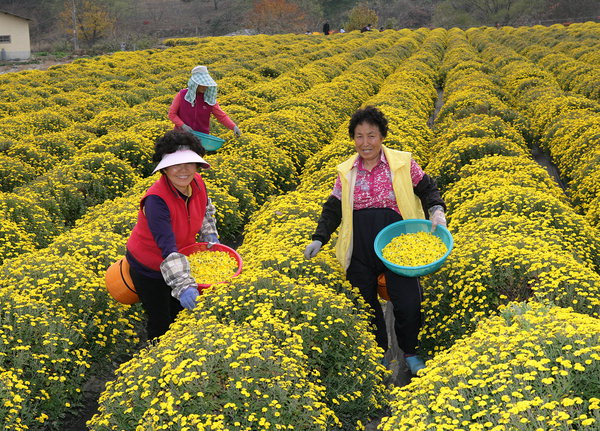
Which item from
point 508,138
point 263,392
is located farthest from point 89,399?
point 508,138

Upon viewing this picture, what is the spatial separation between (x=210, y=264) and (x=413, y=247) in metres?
1.66

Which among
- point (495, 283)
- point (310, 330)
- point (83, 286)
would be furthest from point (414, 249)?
point (83, 286)

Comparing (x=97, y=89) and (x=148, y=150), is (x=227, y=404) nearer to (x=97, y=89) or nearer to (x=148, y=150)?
(x=148, y=150)

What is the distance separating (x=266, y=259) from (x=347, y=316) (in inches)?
42.5

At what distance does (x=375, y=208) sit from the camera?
4.77 m

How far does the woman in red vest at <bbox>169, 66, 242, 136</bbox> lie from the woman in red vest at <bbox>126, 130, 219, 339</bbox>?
11.4 feet

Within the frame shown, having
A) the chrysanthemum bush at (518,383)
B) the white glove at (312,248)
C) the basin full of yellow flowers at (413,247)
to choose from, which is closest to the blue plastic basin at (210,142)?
the white glove at (312,248)

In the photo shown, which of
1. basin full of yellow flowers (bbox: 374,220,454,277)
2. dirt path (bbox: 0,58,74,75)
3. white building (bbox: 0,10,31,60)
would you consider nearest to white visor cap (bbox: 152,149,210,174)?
basin full of yellow flowers (bbox: 374,220,454,277)

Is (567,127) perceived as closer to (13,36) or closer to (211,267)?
(211,267)

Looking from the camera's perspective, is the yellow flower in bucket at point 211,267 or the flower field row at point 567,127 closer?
the yellow flower in bucket at point 211,267

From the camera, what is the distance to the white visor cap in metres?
4.23

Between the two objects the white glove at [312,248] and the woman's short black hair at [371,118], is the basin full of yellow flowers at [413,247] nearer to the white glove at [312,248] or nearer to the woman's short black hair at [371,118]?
the white glove at [312,248]

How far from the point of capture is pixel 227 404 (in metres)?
3.30

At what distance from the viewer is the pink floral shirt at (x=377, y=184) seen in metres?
4.70
